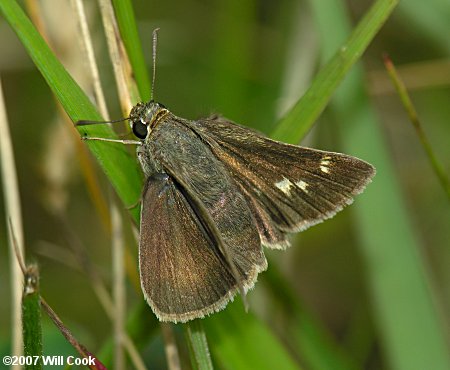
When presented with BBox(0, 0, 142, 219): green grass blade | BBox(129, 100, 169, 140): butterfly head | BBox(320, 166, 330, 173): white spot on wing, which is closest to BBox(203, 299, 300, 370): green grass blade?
BBox(0, 0, 142, 219): green grass blade

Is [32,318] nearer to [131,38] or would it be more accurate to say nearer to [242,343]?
[242,343]

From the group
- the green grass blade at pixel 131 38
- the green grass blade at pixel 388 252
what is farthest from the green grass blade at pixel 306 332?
the green grass blade at pixel 131 38

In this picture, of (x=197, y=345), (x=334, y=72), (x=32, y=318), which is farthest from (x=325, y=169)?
(x=32, y=318)

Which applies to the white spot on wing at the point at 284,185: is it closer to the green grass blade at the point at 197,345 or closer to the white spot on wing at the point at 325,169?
the white spot on wing at the point at 325,169

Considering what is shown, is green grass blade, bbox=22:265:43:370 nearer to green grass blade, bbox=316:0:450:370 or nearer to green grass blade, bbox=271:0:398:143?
green grass blade, bbox=271:0:398:143

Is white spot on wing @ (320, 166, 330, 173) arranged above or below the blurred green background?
below

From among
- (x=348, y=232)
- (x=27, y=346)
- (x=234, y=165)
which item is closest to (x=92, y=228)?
(x=348, y=232)

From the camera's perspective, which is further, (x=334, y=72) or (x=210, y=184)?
(x=210, y=184)
